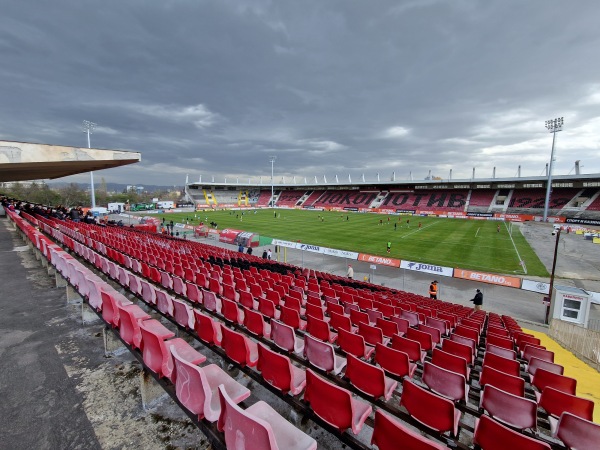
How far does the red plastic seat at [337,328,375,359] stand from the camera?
15.1ft

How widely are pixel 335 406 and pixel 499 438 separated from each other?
4.72ft

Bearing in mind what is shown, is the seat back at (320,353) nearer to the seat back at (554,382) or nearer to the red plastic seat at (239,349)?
the red plastic seat at (239,349)

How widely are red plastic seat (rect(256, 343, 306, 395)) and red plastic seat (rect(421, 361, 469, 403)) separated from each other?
5.73 feet

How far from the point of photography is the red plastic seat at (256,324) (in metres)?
5.10

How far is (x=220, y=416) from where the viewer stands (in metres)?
2.54

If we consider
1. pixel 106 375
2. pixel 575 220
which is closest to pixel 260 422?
pixel 106 375

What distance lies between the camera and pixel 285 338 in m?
4.59

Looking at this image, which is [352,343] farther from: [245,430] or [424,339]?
[245,430]

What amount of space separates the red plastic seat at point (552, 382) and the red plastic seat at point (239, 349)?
162 inches

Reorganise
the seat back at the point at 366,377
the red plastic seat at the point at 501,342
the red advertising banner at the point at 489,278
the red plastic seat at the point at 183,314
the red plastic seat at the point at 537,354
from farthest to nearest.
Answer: the red advertising banner at the point at 489,278
the red plastic seat at the point at 501,342
the red plastic seat at the point at 537,354
the red plastic seat at the point at 183,314
the seat back at the point at 366,377

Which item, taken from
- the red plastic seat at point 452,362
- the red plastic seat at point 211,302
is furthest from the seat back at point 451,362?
the red plastic seat at point 211,302

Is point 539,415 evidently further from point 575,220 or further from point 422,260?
point 575,220

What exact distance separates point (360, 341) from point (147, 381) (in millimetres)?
3124

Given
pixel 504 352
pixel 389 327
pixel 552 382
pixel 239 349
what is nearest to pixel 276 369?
pixel 239 349
